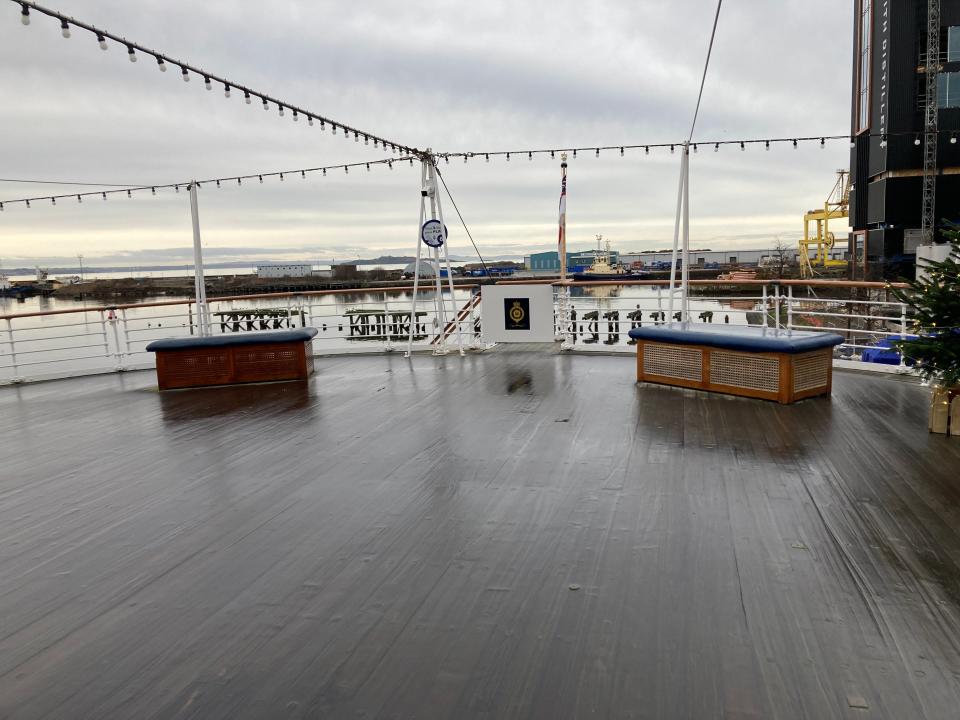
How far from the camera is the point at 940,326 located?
14.7 ft

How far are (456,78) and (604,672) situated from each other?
964cm

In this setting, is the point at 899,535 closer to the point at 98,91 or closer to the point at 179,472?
the point at 179,472

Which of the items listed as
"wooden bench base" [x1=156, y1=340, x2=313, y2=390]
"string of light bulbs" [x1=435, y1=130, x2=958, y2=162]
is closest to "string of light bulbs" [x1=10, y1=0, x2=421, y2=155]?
"string of light bulbs" [x1=435, y1=130, x2=958, y2=162]

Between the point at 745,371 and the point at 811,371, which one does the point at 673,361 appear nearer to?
the point at 745,371

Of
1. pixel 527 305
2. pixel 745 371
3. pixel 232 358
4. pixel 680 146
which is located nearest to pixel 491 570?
pixel 745 371

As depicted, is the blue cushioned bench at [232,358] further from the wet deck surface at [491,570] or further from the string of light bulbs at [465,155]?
the wet deck surface at [491,570]

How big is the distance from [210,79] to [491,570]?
5.20m

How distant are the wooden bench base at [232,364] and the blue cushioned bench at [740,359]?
154 inches

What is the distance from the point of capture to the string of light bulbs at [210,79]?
437 cm

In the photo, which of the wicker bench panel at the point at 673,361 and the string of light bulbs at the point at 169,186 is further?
the string of light bulbs at the point at 169,186

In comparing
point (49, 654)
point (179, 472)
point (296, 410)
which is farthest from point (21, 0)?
point (49, 654)

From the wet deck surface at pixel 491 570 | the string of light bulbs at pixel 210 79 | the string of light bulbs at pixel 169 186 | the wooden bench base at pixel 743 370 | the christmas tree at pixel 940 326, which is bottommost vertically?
the wet deck surface at pixel 491 570

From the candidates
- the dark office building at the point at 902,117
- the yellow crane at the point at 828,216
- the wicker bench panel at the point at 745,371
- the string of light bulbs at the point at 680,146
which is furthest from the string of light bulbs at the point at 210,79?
the yellow crane at the point at 828,216

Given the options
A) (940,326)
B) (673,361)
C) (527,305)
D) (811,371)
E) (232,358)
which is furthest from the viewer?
(527,305)
